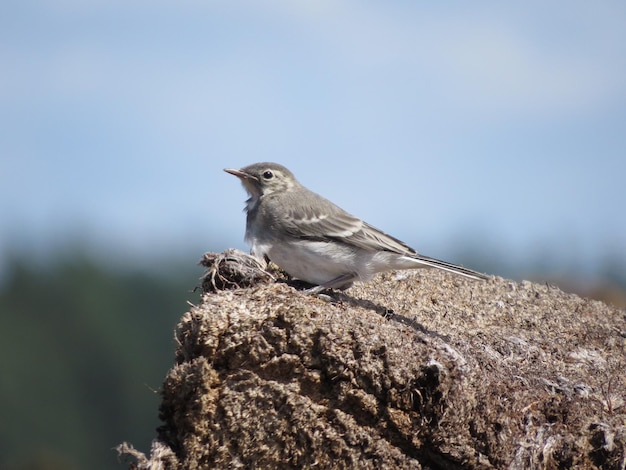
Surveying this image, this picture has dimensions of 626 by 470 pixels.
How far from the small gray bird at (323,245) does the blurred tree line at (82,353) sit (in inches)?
2082

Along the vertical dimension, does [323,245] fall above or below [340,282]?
above

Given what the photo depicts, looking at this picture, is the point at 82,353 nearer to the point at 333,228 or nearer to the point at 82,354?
the point at 82,354

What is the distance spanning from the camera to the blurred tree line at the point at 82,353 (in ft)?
247

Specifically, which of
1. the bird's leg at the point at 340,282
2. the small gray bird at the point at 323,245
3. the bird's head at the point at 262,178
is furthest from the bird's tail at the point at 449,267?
the bird's head at the point at 262,178

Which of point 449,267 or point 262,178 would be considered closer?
point 449,267

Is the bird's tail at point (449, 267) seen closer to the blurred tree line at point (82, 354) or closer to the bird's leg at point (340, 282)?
the bird's leg at point (340, 282)

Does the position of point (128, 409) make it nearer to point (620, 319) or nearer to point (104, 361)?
point (104, 361)

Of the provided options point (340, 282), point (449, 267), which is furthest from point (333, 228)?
point (449, 267)

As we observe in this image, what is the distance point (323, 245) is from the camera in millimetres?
11609

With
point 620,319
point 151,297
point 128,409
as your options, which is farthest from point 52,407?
point 620,319

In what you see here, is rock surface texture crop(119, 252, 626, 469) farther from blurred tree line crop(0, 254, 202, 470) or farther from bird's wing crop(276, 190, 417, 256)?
blurred tree line crop(0, 254, 202, 470)

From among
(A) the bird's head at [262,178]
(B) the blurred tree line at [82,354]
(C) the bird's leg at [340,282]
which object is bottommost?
(B) the blurred tree line at [82,354]

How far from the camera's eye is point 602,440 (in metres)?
8.96

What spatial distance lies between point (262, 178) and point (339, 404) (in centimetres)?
495
